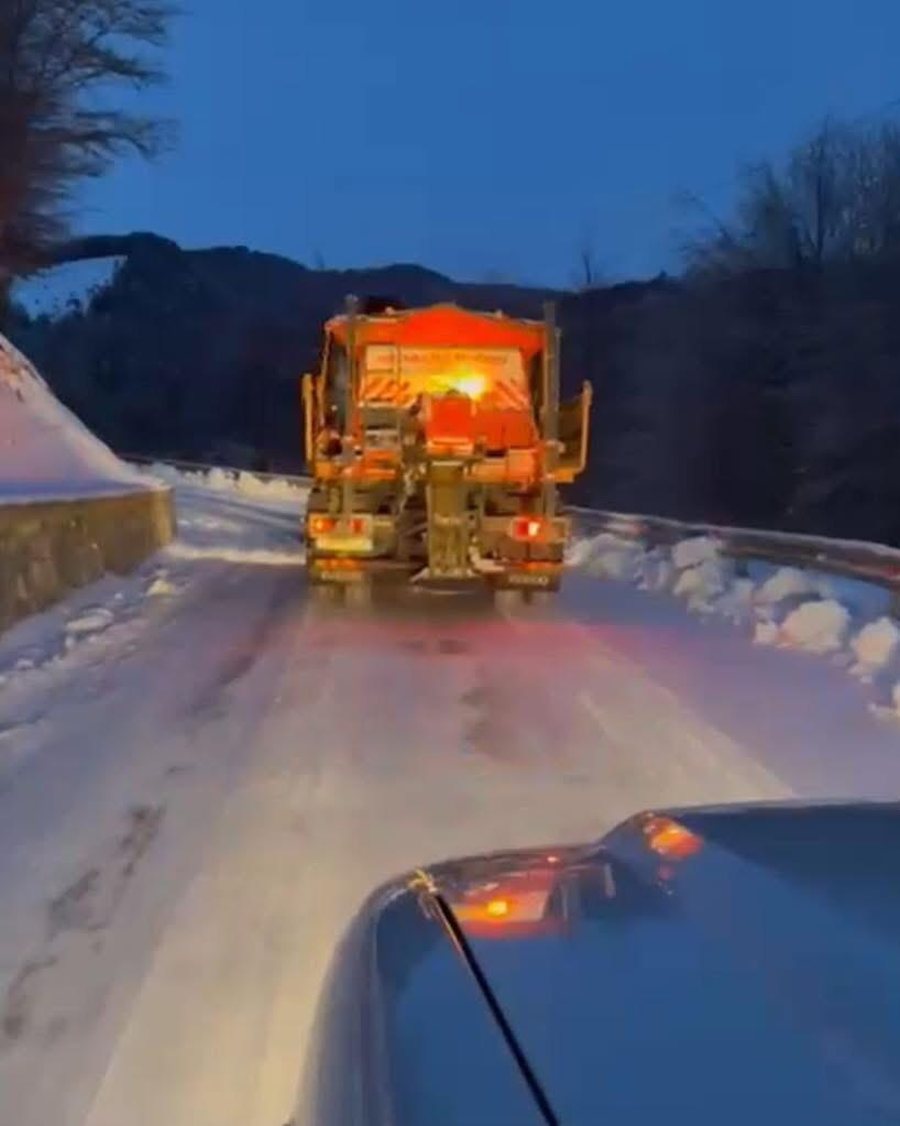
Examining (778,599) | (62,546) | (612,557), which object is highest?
(62,546)

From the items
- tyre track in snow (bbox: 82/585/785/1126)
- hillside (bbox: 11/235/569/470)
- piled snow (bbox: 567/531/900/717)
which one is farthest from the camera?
hillside (bbox: 11/235/569/470)

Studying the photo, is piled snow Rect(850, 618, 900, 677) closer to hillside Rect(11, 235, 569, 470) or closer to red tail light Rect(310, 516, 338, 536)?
red tail light Rect(310, 516, 338, 536)

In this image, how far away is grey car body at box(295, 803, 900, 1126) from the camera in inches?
90.3

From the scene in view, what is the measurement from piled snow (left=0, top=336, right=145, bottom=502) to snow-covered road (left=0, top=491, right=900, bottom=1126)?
10172 millimetres

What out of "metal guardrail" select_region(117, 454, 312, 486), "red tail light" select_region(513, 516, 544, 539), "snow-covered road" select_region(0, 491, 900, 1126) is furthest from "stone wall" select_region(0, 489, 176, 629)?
"metal guardrail" select_region(117, 454, 312, 486)

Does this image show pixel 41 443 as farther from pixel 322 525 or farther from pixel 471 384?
pixel 322 525

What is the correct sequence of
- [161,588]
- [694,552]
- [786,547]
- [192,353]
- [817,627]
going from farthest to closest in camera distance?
1. [192,353]
2. [694,552]
3. [161,588]
4. [786,547]
5. [817,627]

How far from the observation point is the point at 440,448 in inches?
736

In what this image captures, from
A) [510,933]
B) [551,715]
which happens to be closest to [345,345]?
[551,715]

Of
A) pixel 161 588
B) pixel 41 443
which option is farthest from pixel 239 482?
pixel 161 588

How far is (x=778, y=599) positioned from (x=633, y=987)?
50.6ft

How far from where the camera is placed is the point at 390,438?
63.6ft

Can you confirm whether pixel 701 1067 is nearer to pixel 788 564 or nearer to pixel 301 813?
pixel 301 813

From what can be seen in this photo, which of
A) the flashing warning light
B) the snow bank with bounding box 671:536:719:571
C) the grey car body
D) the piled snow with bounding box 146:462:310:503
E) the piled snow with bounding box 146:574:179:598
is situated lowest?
the piled snow with bounding box 146:462:310:503
